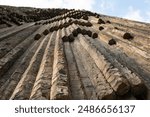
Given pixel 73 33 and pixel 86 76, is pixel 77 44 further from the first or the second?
pixel 86 76

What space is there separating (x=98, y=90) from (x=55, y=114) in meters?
0.74

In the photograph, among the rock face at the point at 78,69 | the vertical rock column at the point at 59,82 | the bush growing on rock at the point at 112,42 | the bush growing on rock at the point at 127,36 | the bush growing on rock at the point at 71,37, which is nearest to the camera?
the vertical rock column at the point at 59,82

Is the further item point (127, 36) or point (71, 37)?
point (71, 37)

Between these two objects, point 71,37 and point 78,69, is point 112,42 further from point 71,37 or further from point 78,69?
point 78,69

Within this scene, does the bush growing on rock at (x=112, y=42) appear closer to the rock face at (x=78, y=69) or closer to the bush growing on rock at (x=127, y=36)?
the rock face at (x=78, y=69)

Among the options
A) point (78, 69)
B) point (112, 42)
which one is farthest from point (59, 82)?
point (112, 42)

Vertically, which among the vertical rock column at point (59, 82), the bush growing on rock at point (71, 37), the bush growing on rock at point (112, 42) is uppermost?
the vertical rock column at point (59, 82)

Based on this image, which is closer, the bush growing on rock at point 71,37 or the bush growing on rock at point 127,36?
the bush growing on rock at point 127,36

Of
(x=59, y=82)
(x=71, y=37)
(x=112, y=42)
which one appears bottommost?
(x=71, y=37)

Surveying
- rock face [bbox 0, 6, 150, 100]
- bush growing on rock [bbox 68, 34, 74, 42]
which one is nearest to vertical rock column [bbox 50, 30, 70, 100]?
rock face [bbox 0, 6, 150, 100]

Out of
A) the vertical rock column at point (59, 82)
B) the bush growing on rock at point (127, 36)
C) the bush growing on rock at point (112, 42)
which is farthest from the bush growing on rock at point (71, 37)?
the vertical rock column at point (59, 82)

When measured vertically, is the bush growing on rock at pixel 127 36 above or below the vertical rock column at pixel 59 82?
below

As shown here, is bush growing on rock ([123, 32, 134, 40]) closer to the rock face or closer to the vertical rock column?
the rock face

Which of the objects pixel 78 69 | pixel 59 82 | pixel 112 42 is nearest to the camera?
pixel 59 82
